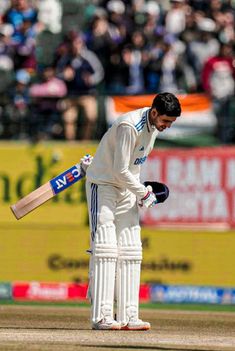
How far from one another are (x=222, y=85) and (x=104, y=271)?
346 inches

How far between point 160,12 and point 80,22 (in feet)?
4.46

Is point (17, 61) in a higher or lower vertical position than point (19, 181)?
higher

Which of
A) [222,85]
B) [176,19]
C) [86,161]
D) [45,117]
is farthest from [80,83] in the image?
[86,161]

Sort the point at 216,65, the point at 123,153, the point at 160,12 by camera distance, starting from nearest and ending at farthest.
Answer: the point at 123,153, the point at 216,65, the point at 160,12

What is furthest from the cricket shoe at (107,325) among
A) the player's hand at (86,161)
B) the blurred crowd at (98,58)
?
the blurred crowd at (98,58)

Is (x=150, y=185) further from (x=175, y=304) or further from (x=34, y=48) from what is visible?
(x=34, y=48)

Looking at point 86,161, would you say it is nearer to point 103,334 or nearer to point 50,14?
point 103,334

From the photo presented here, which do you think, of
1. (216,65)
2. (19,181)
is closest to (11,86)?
(19,181)

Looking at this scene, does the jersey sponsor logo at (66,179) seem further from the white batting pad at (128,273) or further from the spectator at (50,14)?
the spectator at (50,14)

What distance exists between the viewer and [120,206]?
9812 millimetres

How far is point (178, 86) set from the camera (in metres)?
18.4

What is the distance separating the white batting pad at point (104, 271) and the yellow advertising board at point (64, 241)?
23.8 ft

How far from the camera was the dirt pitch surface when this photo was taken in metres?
8.30

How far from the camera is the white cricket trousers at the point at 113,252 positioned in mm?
9664
